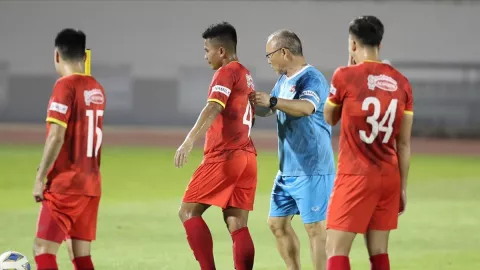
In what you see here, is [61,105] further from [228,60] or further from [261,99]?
[228,60]

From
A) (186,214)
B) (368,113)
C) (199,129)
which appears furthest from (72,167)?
(368,113)

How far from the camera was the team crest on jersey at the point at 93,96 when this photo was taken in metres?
6.18

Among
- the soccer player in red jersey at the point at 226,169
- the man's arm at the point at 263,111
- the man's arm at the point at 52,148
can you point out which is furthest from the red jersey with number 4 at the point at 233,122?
the man's arm at the point at 52,148

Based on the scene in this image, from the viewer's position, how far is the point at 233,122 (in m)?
7.42

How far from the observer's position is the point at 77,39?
6254 mm

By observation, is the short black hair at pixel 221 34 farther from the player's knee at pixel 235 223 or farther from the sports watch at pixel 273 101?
the player's knee at pixel 235 223

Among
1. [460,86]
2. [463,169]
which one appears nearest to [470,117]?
[460,86]

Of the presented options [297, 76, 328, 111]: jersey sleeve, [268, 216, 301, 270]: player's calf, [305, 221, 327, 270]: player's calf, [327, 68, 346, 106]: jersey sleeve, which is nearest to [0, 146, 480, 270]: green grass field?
[268, 216, 301, 270]: player's calf

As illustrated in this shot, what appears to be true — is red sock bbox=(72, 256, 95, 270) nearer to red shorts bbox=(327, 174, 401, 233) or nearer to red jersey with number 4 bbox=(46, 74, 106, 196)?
red jersey with number 4 bbox=(46, 74, 106, 196)

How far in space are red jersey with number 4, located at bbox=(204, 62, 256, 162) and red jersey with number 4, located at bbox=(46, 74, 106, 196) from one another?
135cm

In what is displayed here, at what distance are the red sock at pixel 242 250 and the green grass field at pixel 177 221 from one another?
1.29m

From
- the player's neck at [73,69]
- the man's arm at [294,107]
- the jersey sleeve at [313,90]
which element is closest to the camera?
the player's neck at [73,69]

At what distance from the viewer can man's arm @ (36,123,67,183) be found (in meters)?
6.02

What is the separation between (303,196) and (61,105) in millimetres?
2276
